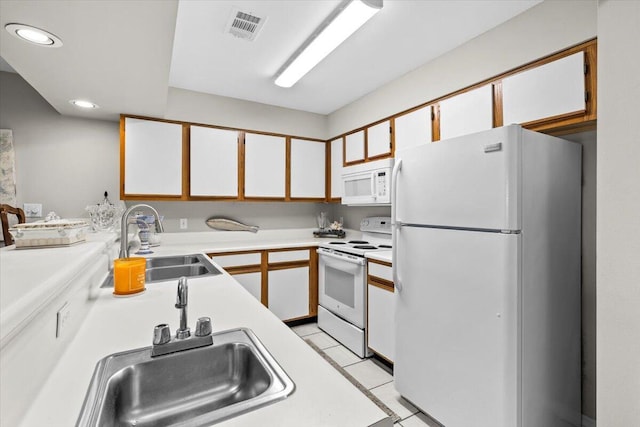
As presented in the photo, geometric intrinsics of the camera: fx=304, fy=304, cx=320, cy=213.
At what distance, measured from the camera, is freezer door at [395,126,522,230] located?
1.41 meters

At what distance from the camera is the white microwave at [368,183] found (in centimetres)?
274

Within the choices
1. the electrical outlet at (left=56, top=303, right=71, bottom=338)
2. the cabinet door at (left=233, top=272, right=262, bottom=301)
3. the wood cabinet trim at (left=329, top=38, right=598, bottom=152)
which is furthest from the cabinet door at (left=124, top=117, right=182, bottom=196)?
the wood cabinet trim at (left=329, top=38, right=598, bottom=152)

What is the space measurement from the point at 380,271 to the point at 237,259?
139cm

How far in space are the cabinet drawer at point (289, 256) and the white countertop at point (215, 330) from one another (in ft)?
4.80

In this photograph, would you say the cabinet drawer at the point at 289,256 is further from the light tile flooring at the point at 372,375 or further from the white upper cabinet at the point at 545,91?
the white upper cabinet at the point at 545,91

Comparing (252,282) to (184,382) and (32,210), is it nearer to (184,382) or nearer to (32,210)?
(32,210)

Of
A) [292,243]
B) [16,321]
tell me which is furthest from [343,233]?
[16,321]

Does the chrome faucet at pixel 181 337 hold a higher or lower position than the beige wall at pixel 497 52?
lower

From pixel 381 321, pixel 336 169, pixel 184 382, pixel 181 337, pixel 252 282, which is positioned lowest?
pixel 381 321

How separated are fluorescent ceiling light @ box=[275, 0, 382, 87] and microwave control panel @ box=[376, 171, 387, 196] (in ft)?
3.61

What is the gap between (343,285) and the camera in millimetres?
2814

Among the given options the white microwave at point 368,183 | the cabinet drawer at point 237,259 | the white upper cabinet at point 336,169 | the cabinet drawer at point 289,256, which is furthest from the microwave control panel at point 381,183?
the cabinet drawer at point 237,259

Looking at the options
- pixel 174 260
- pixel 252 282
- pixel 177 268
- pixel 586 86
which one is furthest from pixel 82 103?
pixel 586 86

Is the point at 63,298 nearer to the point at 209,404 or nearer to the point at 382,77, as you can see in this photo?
the point at 209,404
